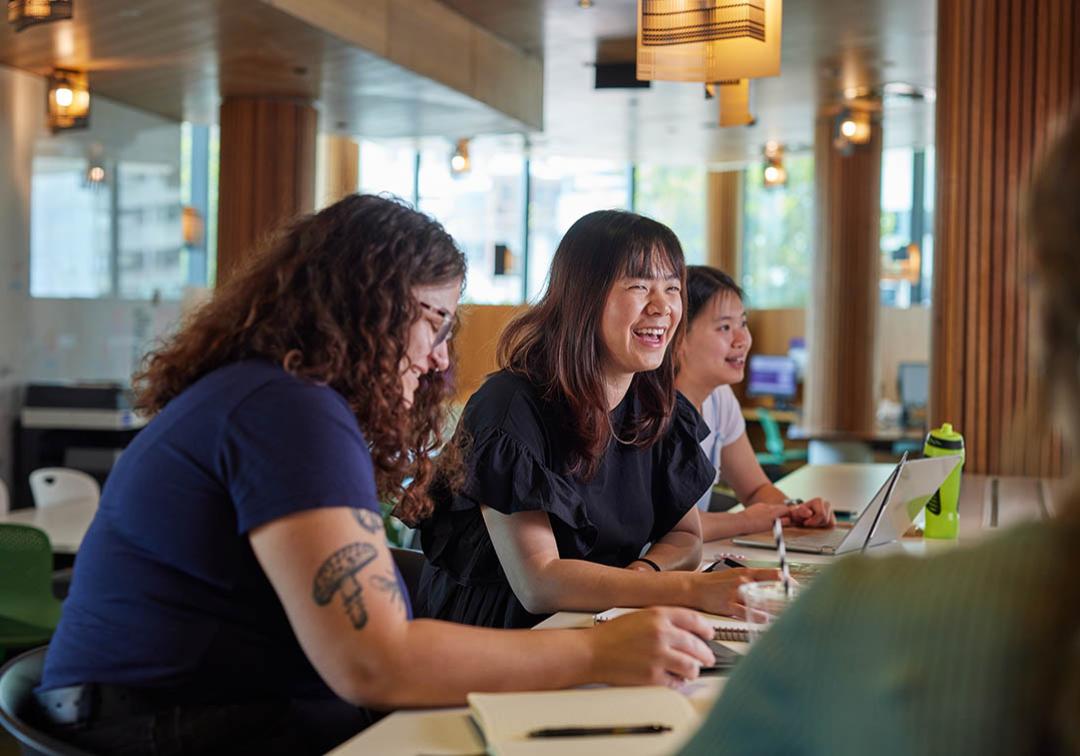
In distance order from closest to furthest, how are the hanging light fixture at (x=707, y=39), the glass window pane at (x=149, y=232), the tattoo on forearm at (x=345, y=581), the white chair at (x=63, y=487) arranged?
the tattoo on forearm at (x=345, y=581) → the hanging light fixture at (x=707, y=39) → the white chair at (x=63, y=487) → the glass window pane at (x=149, y=232)

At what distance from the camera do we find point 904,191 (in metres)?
13.6

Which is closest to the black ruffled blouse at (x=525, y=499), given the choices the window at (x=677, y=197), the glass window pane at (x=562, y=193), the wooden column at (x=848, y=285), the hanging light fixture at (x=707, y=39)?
the hanging light fixture at (x=707, y=39)

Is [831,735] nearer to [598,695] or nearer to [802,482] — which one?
[598,695]

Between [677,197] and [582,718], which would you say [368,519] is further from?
[677,197]

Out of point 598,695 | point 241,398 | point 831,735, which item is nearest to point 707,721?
point 831,735

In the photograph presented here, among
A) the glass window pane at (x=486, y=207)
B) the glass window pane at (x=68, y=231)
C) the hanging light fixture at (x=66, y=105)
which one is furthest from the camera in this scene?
the glass window pane at (x=486, y=207)

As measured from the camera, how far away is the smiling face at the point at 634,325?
2.56m

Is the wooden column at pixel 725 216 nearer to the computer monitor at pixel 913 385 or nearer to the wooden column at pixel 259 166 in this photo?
the computer monitor at pixel 913 385

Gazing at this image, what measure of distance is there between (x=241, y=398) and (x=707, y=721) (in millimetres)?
821

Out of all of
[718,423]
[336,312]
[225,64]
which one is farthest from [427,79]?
[336,312]

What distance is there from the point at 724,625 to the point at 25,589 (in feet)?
9.19

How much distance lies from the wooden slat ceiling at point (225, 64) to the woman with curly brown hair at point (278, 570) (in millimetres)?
5033

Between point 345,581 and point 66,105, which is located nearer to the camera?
point 345,581

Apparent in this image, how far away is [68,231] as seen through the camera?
8539mm
